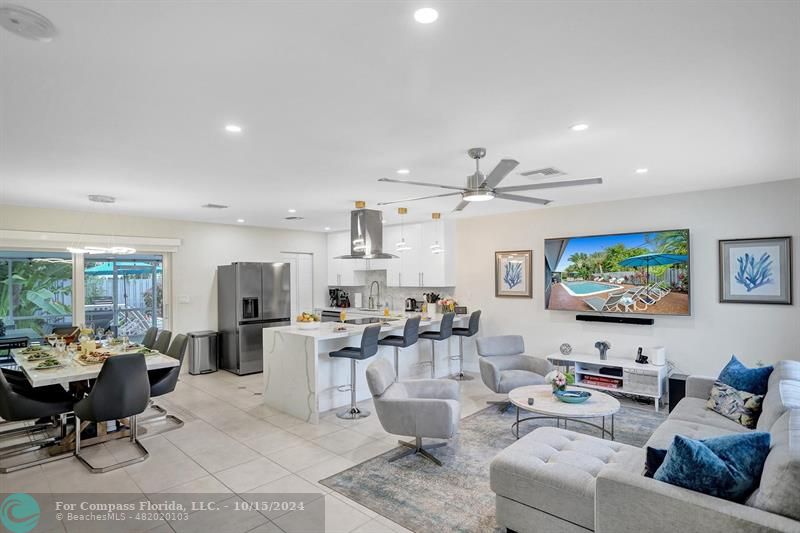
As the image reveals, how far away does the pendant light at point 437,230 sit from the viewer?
669 cm

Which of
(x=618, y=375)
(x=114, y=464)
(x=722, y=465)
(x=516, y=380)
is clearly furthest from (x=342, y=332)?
(x=722, y=465)

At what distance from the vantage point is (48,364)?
4070mm

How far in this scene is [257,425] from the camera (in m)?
4.57

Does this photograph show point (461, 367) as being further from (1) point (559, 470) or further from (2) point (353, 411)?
(1) point (559, 470)

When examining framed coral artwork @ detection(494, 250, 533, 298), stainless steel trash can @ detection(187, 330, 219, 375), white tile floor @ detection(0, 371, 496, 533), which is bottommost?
white tile floor @ detection(0, 371, 496, 533)

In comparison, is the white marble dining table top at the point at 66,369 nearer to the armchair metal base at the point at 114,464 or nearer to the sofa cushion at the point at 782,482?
the armchair metal base at the point at 114,464

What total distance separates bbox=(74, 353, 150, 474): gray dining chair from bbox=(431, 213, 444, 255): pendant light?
13.8 feet

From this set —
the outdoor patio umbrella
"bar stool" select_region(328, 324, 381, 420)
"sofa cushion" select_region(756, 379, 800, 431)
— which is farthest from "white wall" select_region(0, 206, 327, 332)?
"sofa cushion" select_region(756, 379, 800, 431)

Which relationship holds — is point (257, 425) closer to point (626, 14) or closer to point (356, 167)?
point (356, 167)

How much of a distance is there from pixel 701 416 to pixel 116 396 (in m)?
4.94

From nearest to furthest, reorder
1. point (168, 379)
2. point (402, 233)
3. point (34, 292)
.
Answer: point (168, 379)
point (34, 292)
point (402, 233)

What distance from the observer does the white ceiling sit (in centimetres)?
165

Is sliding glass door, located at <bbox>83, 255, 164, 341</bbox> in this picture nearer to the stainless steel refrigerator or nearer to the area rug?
the stainless steel refrigerator

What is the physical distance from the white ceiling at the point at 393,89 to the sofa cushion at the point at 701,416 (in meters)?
2.13
